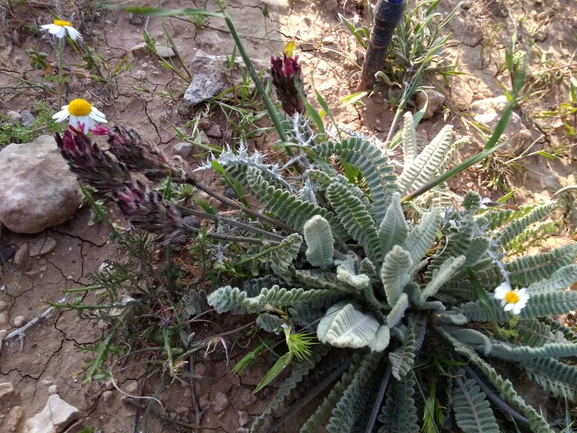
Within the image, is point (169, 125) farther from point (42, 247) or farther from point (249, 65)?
point (249, 65)

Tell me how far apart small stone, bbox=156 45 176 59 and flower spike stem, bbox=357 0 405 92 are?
3.67 ft

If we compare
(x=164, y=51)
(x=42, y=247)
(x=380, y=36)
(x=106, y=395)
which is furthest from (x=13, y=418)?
(x=380, y=36)

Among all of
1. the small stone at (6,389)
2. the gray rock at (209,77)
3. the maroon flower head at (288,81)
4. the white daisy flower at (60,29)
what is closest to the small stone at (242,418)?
the small stone at (6,389)

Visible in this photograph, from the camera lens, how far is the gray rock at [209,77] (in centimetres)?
237

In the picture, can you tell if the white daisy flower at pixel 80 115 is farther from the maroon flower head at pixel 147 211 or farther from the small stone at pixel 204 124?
the maroon flower head at pixel 147 211

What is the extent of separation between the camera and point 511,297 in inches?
57.7

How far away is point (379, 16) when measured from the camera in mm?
2238

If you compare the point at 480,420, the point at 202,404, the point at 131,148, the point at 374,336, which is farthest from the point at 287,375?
the point at 131,148

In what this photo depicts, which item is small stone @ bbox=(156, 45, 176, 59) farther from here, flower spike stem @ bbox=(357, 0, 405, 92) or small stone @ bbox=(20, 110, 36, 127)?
Answer: flower spike stem @ bbox=(357, 0, 405, 92)

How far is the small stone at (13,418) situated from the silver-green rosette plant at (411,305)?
2.86 feet

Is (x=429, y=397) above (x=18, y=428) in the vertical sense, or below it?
above

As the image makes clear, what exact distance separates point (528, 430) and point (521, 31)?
99.8 inches

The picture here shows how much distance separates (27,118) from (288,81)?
1.40 meters

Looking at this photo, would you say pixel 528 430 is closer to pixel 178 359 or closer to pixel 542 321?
pixel 542 321
